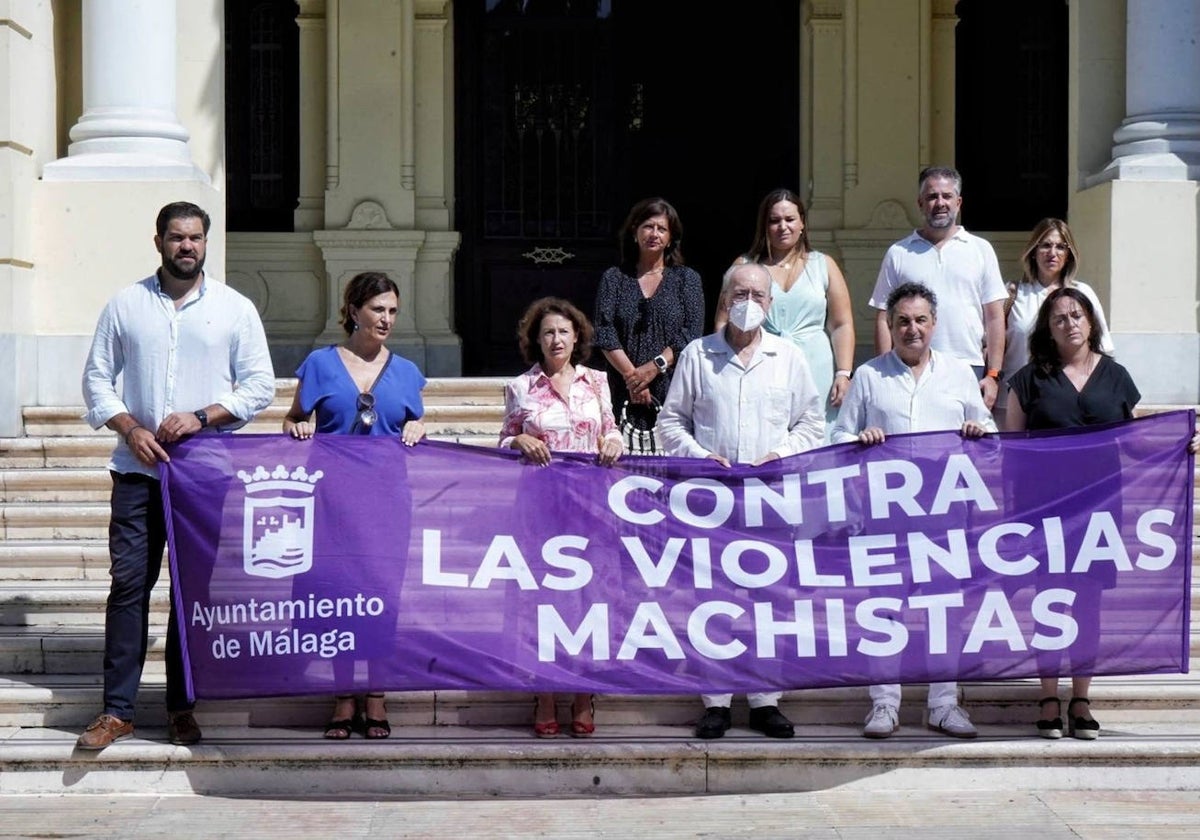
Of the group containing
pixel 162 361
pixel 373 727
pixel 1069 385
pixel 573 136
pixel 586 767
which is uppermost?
pixel 573 136

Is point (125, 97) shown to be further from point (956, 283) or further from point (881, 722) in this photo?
point (881, 722)

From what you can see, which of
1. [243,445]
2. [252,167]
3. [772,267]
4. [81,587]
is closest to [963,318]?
[772,267]

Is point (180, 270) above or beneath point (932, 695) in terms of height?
above

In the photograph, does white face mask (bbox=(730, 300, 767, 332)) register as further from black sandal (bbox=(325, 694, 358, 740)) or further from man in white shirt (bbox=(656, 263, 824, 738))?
black sandal (bbox=(325, 694, 358, 740))

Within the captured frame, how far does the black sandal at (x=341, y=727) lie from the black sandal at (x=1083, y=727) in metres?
2.86

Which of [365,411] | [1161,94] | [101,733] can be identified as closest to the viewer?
[101,733]

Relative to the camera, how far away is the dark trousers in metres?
7.03

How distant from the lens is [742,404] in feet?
24.2

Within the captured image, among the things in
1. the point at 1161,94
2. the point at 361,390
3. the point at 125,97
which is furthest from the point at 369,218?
the point at 361,390

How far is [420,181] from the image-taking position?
1466cm

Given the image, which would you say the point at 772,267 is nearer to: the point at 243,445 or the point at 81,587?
the point at 243,445

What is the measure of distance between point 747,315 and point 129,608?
2.71 meters

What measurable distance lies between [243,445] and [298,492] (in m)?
0.28

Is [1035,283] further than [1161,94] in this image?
No
